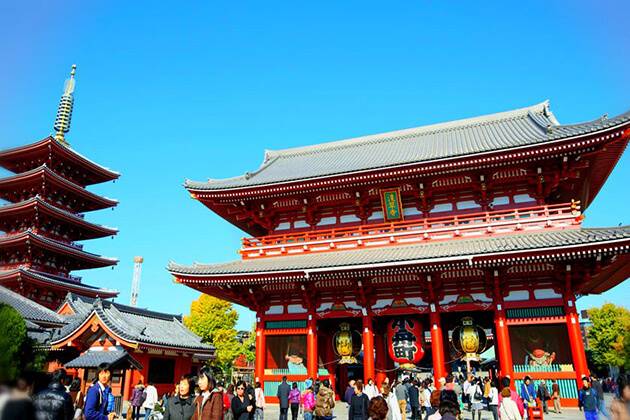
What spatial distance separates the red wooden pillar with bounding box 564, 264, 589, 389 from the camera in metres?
16.2

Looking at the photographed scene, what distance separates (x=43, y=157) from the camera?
130 feet

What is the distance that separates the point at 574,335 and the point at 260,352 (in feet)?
44.1

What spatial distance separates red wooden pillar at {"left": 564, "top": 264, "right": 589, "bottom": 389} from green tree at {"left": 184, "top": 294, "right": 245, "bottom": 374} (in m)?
40.6

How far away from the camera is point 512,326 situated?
58.9 ft

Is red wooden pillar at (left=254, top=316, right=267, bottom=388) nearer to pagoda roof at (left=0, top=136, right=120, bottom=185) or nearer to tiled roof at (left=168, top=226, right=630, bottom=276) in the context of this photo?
tiled roof at (left=168, top=226, right=630, bottom=276)

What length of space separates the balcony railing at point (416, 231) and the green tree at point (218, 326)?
32352 millimetres

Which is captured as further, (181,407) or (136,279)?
(136,279)

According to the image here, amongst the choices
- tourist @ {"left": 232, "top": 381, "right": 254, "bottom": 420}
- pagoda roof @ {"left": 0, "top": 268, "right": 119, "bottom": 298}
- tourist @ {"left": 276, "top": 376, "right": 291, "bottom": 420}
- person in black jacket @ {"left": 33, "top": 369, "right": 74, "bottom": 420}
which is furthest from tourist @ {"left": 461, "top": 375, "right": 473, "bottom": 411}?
pagoda roof @ {"left": 0, "top": 268, "right": 119, "bottom": 298}

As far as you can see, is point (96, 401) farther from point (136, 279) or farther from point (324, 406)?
point (136, 279)

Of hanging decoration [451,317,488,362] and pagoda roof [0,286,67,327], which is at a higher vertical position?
pagoda roof [0,286,67,327]

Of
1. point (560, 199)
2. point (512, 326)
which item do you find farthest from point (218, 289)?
point (560, 199)

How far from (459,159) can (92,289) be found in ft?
118

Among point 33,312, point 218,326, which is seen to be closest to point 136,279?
point 218,326

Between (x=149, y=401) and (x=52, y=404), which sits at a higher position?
(x=52, y=404)
